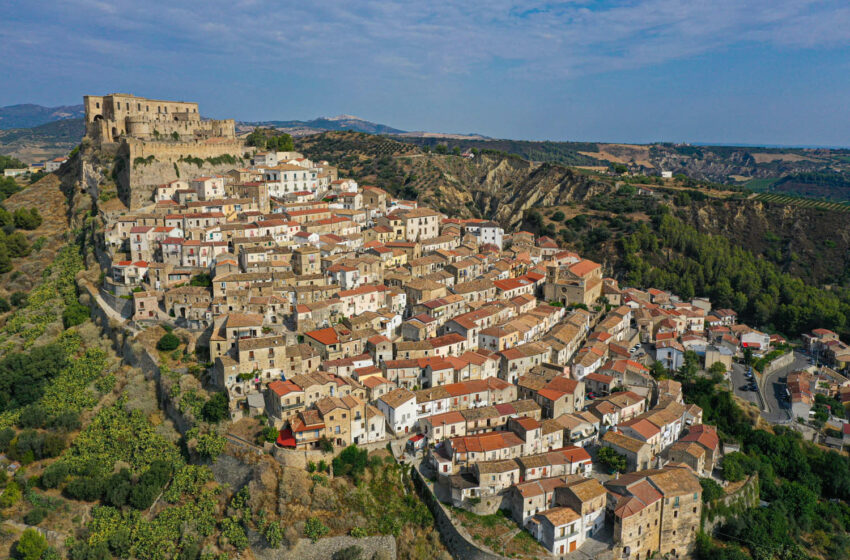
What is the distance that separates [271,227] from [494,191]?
7331 centimetres

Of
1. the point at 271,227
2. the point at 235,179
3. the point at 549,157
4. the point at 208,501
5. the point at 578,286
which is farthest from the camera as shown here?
the point at 549,157

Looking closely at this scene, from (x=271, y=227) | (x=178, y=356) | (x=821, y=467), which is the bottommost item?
(x=821, y=467)

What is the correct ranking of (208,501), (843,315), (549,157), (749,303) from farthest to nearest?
(549,157), (749,303), (843,315), (208,501)

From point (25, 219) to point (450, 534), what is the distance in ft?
168

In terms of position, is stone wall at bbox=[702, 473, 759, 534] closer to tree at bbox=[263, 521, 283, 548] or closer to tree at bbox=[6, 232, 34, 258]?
tree at bbox=[263, 521, 283, 548]

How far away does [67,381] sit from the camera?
130ft

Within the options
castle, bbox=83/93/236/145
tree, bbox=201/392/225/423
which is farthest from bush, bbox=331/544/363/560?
castle, bbox=83/93/236/145

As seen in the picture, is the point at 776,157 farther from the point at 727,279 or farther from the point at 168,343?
the point at 168,343

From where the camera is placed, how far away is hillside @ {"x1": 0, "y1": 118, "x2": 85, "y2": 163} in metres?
150

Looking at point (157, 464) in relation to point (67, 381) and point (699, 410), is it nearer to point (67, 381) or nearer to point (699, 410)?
point (67, 381)

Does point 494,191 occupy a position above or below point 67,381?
above

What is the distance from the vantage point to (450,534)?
29172 mm

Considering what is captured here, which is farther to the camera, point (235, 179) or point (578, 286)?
point (235, 179)

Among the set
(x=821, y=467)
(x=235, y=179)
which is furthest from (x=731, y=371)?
(x=235, y=179)
